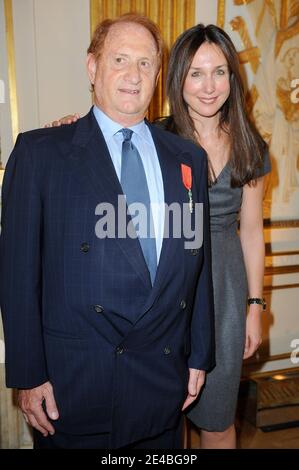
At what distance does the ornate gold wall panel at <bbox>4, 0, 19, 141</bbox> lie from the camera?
2.32 m

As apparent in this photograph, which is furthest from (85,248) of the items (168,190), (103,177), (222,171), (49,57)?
(49,57)

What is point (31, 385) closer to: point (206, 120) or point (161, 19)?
point (206, 120)

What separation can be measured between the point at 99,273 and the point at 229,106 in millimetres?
1028

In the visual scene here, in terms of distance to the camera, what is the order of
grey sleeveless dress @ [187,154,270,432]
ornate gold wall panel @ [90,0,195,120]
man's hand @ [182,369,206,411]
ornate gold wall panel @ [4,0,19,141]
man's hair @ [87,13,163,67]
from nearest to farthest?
man's hair @ [87,13,163,67], man's hand @ [182,369,206,411], grey sleeveless dress @ [187,154,270,432], ornate gold wall panel @ [4,0,19,141], ornate gold wall panel @ [90,0,195,120]

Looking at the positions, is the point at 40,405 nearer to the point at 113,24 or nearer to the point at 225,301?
the point at 225,301

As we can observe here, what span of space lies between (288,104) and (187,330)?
2.34 meters

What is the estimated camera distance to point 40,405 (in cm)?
140

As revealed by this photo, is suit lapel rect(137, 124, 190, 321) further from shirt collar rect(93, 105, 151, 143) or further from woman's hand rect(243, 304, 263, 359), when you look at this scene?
woman's hand rect(243, 304, 263, 359)

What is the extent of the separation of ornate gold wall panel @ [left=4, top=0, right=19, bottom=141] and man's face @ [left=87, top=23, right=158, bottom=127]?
109 centimetres

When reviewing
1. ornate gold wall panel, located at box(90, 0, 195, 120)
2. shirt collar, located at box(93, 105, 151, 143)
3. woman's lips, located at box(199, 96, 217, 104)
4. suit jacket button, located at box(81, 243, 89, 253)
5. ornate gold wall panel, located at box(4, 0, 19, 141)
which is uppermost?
ornate gold wall panel, located at box(90, 0, 195, 120)

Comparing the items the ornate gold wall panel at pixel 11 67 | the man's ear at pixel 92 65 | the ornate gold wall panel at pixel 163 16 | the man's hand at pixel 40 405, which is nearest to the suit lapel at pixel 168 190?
the man's ear at pixel 92 65

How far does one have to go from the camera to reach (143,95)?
1.41m

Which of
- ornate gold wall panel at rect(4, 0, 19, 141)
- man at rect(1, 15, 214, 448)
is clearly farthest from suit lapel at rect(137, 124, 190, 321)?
ornate gold wall panel at rect(4, 0, 19, 141)
